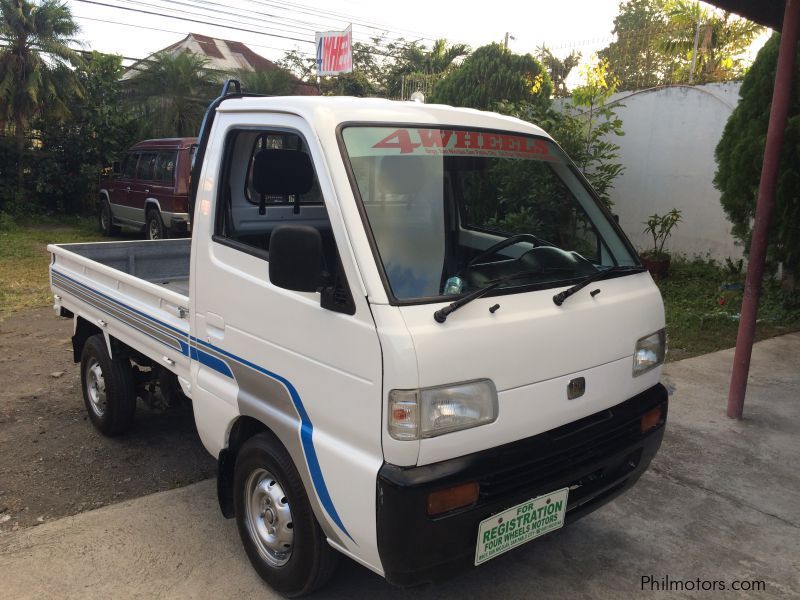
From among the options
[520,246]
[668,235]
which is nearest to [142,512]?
[520,246]

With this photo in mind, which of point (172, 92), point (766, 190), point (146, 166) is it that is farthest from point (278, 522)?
point (172, 92)

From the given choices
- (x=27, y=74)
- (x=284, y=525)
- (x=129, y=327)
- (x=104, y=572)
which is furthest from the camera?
(x=27, y=74)

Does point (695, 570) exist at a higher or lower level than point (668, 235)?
lower

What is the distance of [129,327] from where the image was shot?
385 centimetres

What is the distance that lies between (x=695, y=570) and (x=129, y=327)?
317 cm

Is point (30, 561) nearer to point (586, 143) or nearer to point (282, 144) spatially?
point (282, 144)

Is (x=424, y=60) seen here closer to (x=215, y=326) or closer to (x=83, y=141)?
(x=83, y=141)

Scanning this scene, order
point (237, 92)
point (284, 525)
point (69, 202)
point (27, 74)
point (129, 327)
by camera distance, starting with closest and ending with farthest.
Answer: point (284, 525), point (237, 92), point (129, 327), point (27, 74), point (69, 202)

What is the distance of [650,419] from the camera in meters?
2.98

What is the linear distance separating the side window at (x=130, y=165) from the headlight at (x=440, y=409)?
39.5ft

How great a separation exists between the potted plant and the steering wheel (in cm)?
688

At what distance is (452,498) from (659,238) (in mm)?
8947

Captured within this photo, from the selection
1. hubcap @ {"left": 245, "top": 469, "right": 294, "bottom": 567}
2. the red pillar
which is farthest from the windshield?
the red pillar

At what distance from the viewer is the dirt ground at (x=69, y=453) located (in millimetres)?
3672
